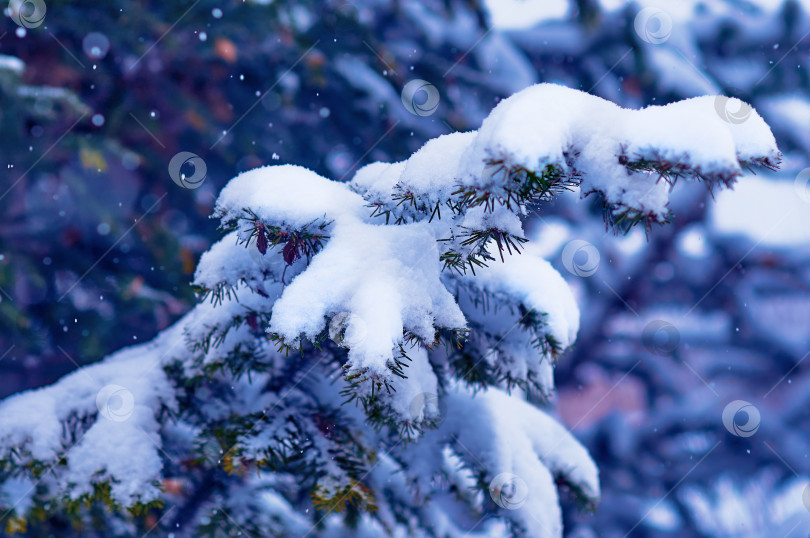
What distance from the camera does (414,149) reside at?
3516mm

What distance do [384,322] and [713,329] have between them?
3936 mm

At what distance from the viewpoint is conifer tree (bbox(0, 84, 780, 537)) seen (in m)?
0.79

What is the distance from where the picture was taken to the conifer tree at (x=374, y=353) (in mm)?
787

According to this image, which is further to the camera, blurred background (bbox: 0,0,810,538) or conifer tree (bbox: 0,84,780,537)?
blurred background (bbox: 0,0,810,538)

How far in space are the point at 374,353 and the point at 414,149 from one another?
2861mm

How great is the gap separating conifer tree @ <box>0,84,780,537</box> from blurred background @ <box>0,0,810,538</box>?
5.18 ft

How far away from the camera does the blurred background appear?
2.97m

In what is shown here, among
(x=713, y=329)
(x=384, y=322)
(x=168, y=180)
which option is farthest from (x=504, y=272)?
(x=713, y=329)

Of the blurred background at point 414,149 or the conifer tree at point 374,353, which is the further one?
Result: the blurred background at point 414,149

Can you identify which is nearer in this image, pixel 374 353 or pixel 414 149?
pixel 374 353

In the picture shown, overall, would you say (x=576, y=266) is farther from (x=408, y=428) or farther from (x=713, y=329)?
(x=408, y=428)

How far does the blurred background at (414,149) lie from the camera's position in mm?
2975

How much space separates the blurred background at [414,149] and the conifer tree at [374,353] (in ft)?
5.18

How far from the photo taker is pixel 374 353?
79 cm
